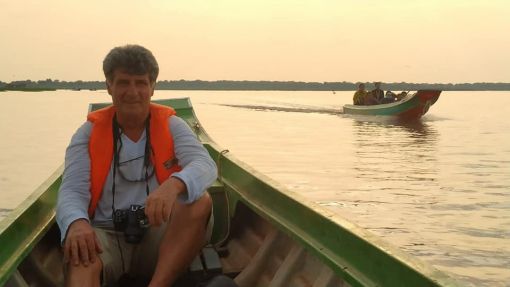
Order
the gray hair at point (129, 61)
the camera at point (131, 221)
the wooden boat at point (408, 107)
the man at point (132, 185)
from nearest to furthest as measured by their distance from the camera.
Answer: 1. the man at point (132, 185)
2. the gray hair at point (129, 61)
3. the camera at point (131, 221)
4. the wooden boat at point (408, 107)

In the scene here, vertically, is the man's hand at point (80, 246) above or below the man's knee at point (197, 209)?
below

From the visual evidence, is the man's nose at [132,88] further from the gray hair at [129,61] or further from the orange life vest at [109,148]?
the orange life vest at [109,148]

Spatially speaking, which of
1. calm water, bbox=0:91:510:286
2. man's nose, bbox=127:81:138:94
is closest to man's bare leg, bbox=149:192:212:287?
man's nose, bbox=127:81:138:94

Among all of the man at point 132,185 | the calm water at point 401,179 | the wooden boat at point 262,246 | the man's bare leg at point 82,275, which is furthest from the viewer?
the calm water at point 401,179

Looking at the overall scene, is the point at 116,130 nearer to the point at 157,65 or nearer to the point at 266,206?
the point at 157,65

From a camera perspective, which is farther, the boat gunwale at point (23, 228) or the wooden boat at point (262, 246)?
the boat gunwale at point (23, 228)

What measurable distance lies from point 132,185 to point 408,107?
79.7 ft

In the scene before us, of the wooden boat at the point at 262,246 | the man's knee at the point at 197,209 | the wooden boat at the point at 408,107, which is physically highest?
the man's knee at the point at 197,209

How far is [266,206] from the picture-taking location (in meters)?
3.69

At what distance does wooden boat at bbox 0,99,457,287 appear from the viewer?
2350 millimetres

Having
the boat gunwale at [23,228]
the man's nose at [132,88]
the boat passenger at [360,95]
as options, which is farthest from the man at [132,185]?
the boat passenger at [360,95]

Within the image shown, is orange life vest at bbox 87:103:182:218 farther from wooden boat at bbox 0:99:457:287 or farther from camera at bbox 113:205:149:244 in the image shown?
wooden boat at bbox 0:99:457:287

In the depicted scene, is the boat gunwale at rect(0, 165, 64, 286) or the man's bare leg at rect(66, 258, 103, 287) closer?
the man's bare leg at rect(66, 258, 103, 287)

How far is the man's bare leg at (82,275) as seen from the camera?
97.2 inches
